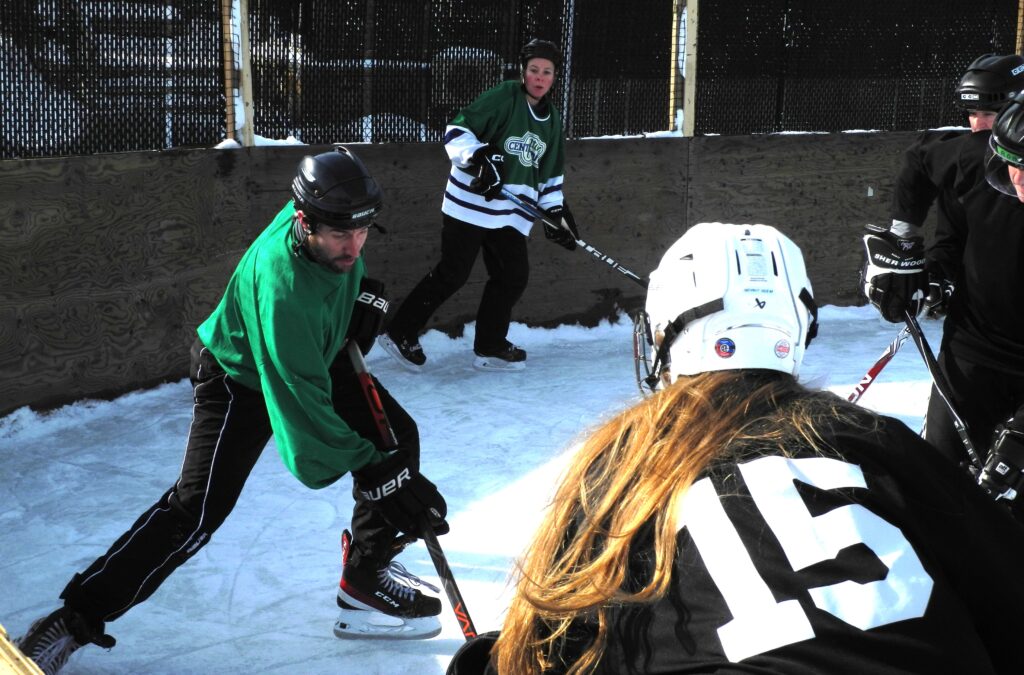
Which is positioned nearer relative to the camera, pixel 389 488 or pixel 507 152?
pixel 389 488

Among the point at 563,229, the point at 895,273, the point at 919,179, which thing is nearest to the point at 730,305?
the point at 895,273

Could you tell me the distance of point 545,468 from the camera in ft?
13.6

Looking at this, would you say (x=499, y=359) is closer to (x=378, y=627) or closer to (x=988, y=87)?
(x=378, y=627)

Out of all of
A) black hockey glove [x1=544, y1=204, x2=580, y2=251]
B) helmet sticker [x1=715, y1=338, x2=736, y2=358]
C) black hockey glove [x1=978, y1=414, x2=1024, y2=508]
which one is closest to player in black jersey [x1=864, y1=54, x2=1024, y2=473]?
black hockey glove [x1=978, y1=414, x2=1024, y2=508]

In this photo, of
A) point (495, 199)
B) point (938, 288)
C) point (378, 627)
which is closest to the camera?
point (378, 627)

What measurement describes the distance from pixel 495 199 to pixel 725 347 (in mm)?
3858

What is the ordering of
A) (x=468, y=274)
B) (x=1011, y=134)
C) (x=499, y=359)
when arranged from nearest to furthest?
(x=1011, y=134) → (x=468, y=274) → (x=499, y=359)

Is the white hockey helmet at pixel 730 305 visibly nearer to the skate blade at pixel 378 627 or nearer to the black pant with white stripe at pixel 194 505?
the black pant with white stripe at pixel 194 505

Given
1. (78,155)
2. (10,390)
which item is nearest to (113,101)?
(78,155)

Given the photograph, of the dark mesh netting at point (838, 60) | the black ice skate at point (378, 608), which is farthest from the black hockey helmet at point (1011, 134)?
the dark mesh netting at point (838, 60)

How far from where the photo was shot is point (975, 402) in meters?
2.99

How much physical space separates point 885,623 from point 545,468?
3149 millimetres

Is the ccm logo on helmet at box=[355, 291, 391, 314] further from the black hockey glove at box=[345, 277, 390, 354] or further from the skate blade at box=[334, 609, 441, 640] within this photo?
the skate blade at box=[334, 609, 441, 640]

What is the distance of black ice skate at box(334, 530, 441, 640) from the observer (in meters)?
2.95
